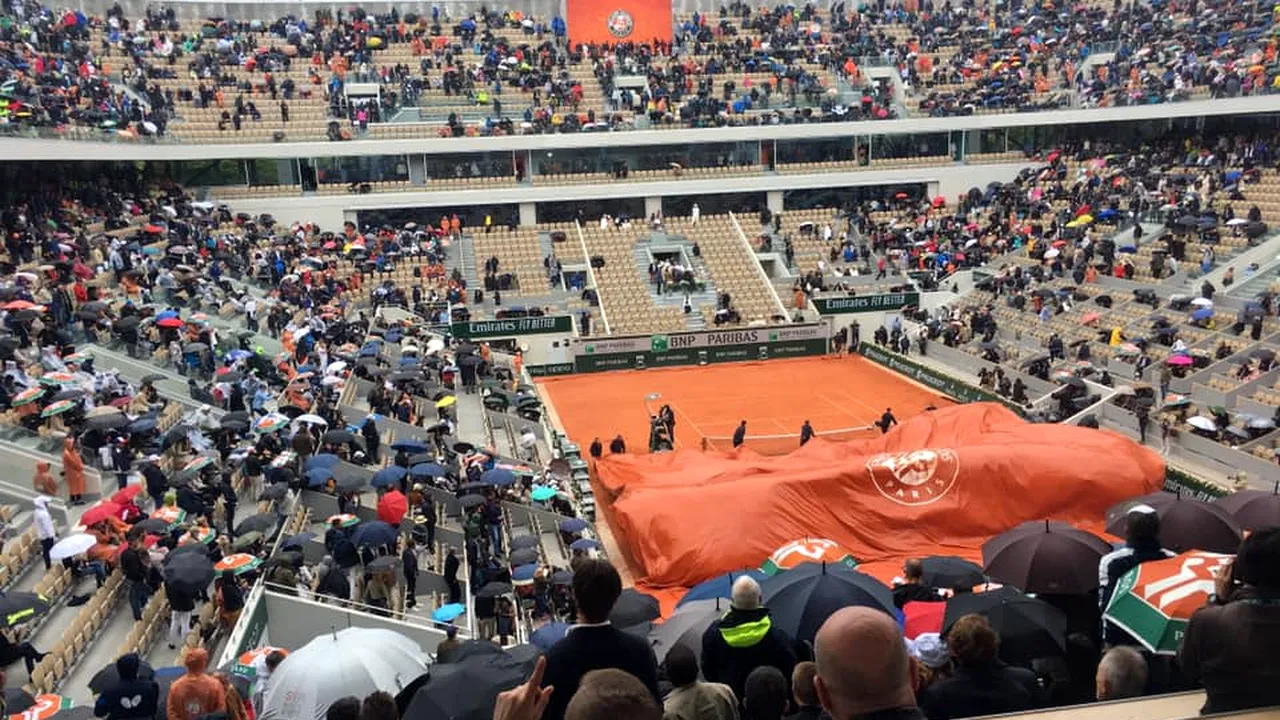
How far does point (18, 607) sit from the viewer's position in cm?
1060

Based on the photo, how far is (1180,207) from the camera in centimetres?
3647

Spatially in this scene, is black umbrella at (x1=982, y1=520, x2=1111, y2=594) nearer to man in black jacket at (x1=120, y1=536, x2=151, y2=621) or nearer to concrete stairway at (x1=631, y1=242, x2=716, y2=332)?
man in black jacket at (x1=120, y1=536, x2=151, y2=621)

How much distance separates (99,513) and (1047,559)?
12169mm

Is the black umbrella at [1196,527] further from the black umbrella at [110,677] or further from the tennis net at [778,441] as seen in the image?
the tennis net at [778,441]

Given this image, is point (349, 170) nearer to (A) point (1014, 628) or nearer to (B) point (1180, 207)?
(B) point (1180, 207)

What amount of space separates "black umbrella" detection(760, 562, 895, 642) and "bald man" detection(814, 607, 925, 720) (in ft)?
21.4

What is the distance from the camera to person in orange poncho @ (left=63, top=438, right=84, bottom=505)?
15750 mm

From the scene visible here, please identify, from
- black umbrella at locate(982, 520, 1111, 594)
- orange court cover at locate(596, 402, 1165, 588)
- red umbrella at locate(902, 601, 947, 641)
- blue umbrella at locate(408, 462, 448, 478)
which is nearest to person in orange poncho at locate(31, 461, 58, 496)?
blue umbrella at locate(408, 462, 448, 478)

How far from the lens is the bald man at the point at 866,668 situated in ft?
10.4

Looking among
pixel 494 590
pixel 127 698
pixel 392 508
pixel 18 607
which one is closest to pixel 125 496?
pixel 392 508

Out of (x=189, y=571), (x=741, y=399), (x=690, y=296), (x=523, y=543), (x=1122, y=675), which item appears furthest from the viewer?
(x=690, y=296)

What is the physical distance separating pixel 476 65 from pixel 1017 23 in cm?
3028

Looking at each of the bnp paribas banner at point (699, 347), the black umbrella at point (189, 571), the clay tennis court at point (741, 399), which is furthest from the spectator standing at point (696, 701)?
the bnp paribas banner at point (699, 347)

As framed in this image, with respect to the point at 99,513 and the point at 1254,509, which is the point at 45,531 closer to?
the point at 99,513
